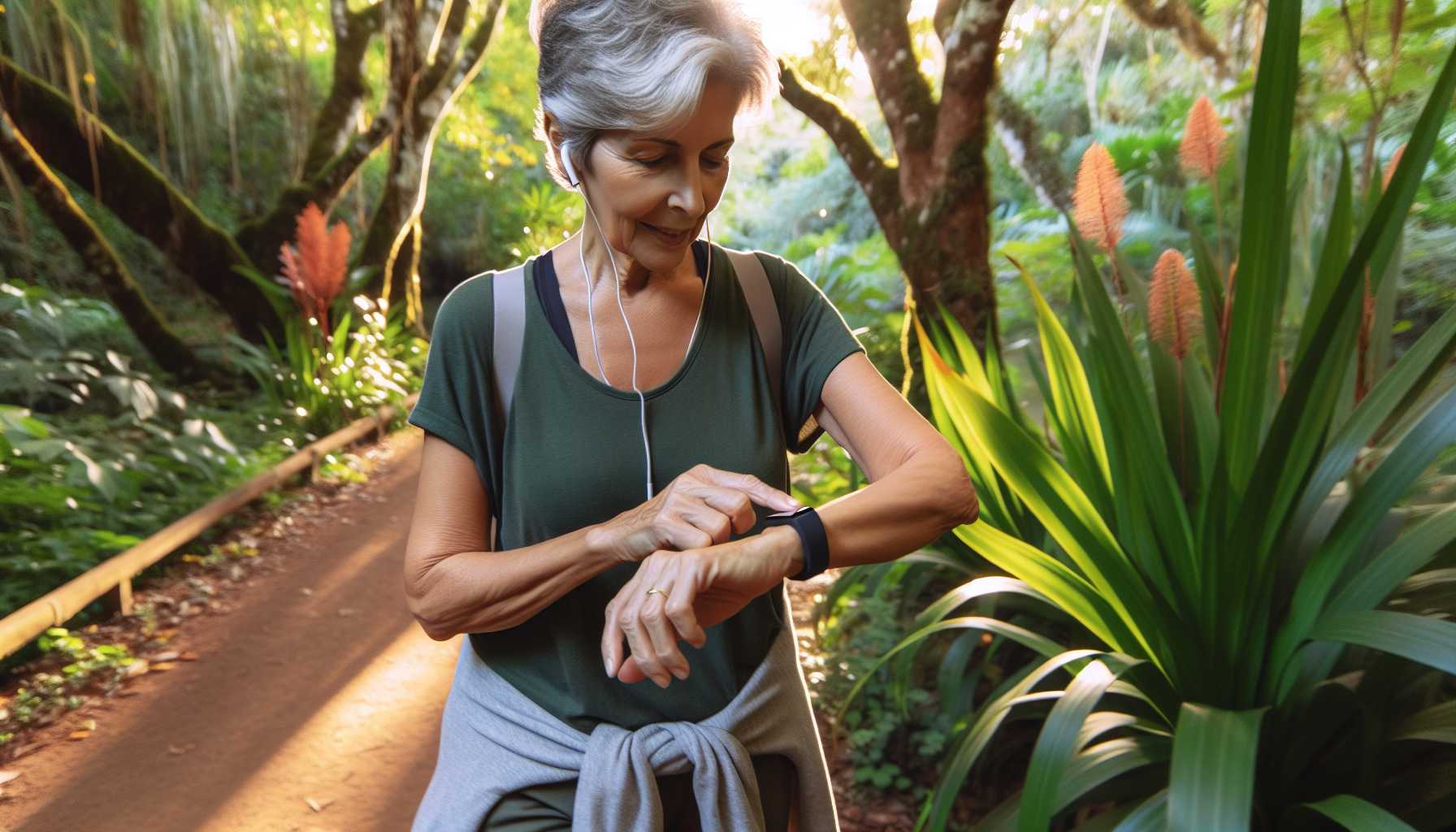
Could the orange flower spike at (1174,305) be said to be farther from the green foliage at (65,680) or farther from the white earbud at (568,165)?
the green foliage at (65,680)

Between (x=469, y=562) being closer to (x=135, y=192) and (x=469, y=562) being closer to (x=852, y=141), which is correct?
(x=852, y=141)

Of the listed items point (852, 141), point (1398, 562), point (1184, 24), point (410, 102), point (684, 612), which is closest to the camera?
point (684, 612)

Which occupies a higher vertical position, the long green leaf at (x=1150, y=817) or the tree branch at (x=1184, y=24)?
the tree branch at (x=1184, y=24)

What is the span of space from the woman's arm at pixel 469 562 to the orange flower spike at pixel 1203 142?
50.8 inches

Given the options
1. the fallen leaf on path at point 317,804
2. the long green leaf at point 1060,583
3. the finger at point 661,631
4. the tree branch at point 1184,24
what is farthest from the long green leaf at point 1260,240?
the tree branch at point 1184,24

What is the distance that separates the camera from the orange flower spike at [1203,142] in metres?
1.81

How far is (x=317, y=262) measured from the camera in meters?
6.74

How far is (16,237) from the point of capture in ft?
26.0

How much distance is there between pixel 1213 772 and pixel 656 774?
2.14ft

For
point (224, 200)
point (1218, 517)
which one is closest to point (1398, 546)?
point (1218, 517)

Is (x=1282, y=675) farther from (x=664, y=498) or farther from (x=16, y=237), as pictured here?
(x=16, y=237)

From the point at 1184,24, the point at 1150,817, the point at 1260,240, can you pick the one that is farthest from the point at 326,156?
the point at 1150,817

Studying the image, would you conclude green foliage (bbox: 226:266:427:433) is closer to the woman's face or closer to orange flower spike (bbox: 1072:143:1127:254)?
orange flower spike (bbox: 1072:143:1127:254)

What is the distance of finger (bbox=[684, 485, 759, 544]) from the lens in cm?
98
